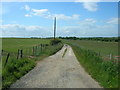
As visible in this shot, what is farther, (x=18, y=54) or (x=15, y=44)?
(x=15, y=44)

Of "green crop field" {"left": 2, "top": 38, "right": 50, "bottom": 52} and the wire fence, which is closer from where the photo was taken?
the wire fence

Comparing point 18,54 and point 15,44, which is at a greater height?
point 18,54

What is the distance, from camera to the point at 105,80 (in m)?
10.4

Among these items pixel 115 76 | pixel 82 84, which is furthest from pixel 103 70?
pixel 82 84

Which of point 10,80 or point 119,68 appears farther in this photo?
point 119,68

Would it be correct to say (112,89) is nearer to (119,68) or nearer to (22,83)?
(119,68)

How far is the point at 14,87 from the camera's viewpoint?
910 cm

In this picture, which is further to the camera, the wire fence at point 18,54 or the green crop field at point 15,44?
the green crop field at point 15,44

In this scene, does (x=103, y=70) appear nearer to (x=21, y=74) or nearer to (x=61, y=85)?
(x=61, y=85)

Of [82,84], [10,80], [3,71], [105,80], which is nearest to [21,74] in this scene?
[3,71]

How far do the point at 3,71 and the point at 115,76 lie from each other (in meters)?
6.02

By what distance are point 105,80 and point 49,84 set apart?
9.09 ft

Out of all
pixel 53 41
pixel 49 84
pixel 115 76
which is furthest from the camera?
pixel 53 41

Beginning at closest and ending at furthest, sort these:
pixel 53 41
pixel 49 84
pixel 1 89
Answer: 1. pixel 1 89
2. pixel 49 84
3. pixel 53 41
